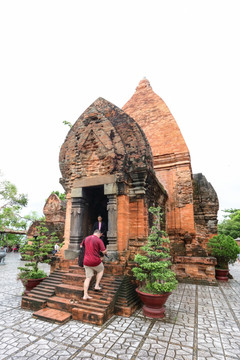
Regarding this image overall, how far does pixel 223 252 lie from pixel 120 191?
21.0ft

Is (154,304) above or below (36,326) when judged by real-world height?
above

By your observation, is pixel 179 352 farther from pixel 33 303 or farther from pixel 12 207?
pixel 12 207

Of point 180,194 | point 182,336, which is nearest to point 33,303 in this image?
point 182,336

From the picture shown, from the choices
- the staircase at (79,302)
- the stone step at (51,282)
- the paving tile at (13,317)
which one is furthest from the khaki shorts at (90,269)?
the paving tile at (13,317)

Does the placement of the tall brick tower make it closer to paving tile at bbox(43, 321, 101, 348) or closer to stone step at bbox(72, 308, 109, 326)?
stone step at bbox(72, 308, 109, 326)

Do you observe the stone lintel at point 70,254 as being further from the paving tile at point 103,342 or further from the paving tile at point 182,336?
the paving tile at point 182,336

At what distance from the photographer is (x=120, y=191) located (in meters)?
5.72

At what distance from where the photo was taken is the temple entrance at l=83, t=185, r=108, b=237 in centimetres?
689

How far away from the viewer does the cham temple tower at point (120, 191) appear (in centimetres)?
568

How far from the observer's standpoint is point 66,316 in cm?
410

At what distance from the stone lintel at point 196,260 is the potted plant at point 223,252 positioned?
1163 mm

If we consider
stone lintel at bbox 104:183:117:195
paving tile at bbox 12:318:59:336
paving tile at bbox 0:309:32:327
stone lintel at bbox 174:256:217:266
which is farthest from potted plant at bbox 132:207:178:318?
stone lintel at bbox 174:256:217:266

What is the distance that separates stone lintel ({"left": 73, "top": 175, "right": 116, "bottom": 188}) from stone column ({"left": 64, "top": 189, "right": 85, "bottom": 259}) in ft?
0.92

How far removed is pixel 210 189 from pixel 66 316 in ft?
31.3
